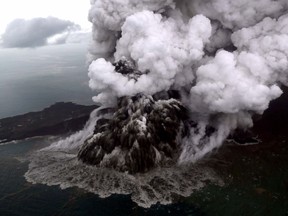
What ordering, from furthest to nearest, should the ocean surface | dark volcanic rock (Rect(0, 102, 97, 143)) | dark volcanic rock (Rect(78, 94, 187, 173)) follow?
dark volcanic rock (Rect(0, 102, 97, 143))
dark volcanic rock (Rect(78, 94, 187, 173))
the ocean surface

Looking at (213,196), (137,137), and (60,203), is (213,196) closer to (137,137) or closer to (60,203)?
(137,137)

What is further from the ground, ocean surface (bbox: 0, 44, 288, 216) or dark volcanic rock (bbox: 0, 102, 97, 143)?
dark volcanic rock (bbox: 0, 102, 97, 143)

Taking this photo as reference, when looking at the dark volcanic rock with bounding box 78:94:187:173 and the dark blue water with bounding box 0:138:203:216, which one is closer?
the dark blue water with bounding box 0:138:203:216

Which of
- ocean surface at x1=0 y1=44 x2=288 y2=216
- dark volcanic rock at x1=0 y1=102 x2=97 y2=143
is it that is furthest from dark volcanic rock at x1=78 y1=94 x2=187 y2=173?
dark volcanic rock at x1=0 y1=102 x2=97 y2=143

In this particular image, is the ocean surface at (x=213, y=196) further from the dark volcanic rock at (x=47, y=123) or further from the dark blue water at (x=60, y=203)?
the dark volcanic rock at (x=47, y=123)

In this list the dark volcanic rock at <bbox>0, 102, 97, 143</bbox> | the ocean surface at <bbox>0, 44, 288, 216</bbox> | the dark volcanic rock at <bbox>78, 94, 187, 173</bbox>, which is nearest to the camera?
the ocean surface at <bbox>0, 44, 288, 216</bbox>

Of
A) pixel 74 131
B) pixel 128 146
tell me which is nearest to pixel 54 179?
pixel 128 146

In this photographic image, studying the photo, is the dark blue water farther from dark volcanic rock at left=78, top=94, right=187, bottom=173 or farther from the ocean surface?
dark volcanic rock at left=78, top=94, right=187, bottom=173
